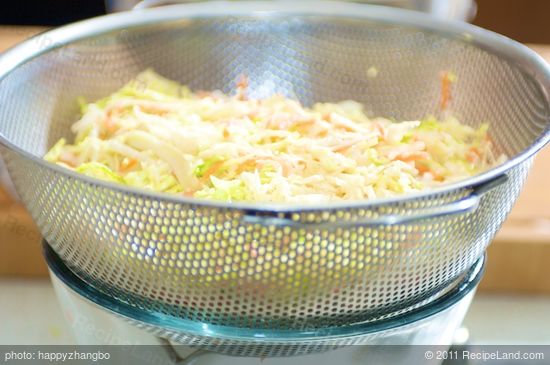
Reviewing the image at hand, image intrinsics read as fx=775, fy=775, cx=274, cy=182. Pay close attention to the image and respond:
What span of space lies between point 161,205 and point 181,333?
14 centimetres

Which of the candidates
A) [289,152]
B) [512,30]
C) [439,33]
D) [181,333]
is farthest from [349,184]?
[512,30]

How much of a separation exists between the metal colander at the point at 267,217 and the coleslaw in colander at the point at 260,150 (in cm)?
7

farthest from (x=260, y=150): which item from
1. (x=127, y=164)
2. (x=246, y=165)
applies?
(x=127, y=164)

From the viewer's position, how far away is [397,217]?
66 cm

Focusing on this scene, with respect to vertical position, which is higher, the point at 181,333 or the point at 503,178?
the point at 503,178

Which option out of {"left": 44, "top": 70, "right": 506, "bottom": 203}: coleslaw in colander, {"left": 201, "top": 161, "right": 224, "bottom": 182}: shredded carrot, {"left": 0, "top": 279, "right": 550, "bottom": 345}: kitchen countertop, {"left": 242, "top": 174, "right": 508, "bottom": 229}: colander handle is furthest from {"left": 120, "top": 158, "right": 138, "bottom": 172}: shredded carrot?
{"left": 242, "top": 174, "right": 508, "bottom": 229}: colander handle

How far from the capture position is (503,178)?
0.71 meters

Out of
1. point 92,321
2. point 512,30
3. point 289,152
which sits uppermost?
point 289,152

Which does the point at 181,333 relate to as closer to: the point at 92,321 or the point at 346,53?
the point at 92,321

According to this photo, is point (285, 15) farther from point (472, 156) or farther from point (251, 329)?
point (251, 329)

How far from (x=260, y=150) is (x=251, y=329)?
0.27 m

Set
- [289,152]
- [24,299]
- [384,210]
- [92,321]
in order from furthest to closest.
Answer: [24,299] → [289,152] → [92,321] → [384,210]

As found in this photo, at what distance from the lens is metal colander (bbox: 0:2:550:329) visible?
67 cm

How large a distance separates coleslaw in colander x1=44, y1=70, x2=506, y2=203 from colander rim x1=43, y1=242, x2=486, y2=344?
135 mm
